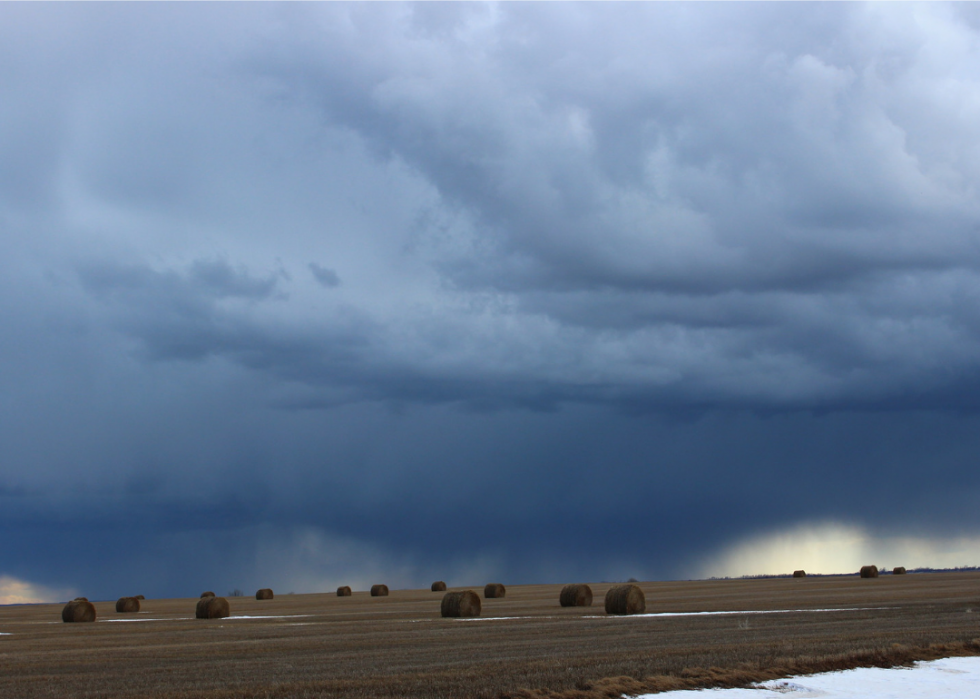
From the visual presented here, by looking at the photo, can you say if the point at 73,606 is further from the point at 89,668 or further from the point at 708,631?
the point at 708,631

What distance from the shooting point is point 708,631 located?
2892 cm

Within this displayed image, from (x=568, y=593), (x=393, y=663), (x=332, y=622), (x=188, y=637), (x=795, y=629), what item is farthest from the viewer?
(x=568, y=593)

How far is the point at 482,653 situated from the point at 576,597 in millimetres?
29145

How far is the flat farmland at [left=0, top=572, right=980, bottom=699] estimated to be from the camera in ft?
56.2

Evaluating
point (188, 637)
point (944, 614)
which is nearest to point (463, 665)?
point (188, 637)

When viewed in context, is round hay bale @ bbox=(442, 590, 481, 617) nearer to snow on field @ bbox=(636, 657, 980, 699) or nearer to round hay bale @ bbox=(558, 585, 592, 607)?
round hay bale @ bbox=(558, 585, 592, 607)

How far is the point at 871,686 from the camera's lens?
57.7 feet

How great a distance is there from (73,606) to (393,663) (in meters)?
37.6

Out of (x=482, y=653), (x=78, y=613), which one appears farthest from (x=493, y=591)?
(x=482, y=653)

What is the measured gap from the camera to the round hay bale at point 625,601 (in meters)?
41.6

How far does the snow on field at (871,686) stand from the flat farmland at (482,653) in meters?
0.53

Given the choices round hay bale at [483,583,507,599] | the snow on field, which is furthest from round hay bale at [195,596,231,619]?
the snow on field

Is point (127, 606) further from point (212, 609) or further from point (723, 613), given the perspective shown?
point (723, 613)

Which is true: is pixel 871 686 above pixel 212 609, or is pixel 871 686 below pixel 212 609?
below
